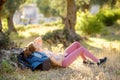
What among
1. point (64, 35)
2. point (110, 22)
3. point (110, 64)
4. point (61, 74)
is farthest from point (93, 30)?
point (61, 74)

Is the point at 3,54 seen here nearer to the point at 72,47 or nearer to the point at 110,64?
the point at 72,47

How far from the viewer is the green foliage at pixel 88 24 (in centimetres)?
2003

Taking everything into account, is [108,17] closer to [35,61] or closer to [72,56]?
[72,56]

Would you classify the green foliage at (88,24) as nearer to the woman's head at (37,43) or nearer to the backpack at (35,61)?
the woman's head at (37,43)

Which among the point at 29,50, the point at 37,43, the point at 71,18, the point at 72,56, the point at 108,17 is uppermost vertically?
the point at 37,43

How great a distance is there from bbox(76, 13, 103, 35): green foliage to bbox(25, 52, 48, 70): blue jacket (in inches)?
466

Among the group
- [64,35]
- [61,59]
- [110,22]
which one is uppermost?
[61,59]

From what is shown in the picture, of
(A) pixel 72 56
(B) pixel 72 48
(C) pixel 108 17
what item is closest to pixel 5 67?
(A) pixel 72 56

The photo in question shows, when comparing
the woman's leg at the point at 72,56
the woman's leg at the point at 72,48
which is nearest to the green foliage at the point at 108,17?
the woman's leg at the point at 72,48

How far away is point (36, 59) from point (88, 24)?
12.1 metres

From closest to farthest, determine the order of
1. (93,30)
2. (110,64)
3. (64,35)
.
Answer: (110,64) < (64,35) < (93,30)

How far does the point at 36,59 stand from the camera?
8.20m

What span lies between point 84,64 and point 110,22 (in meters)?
19.8

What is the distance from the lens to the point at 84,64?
9195mm
